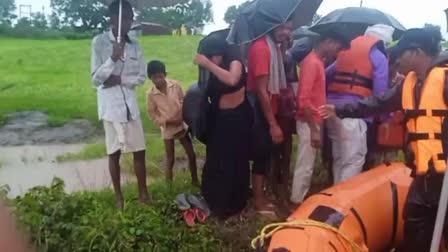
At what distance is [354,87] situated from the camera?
17.8 feet

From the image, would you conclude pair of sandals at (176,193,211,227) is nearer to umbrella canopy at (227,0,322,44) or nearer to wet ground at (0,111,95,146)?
umbrella canopy at (227,0,322,44)

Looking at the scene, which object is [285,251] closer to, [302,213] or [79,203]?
[302,213]

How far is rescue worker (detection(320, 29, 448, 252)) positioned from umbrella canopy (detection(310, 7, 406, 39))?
125 cm

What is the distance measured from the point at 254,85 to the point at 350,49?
0.86 metres

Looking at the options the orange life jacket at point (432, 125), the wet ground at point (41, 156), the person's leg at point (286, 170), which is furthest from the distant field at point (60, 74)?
the orange life jacket at point (432, 125)

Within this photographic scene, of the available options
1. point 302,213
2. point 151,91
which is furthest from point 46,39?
point 302,213

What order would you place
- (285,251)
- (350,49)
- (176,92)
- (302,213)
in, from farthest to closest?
(176,92), (350,49), (302,213), (285,251)

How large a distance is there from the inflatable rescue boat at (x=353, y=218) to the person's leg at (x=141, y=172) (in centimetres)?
155

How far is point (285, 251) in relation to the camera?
3686 mm

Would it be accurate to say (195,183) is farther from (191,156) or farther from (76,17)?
(76,17)

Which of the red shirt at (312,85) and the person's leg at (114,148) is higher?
the red shirt at (312,85)

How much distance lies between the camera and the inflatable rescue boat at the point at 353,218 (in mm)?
3808

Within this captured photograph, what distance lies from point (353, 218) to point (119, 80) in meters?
2.03

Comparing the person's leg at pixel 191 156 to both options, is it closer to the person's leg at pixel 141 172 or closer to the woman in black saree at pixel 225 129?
the person's leg at pixel 141 172
